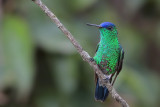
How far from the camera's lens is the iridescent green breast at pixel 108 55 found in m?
3.04

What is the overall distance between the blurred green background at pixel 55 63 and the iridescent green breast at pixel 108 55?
1.30m

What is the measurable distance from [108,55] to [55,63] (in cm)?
163

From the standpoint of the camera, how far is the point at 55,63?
4.62 m

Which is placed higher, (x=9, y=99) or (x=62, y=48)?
(x=62, y=48)

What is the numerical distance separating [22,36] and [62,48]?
0.45 metres

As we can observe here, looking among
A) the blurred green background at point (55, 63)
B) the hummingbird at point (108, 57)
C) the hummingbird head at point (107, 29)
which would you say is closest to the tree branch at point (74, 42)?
the hummingbird head at point (107, 29)

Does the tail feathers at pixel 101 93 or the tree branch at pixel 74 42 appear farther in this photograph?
the tail feathers at pixel 101 93

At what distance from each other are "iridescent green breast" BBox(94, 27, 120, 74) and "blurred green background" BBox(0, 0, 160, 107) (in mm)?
1304

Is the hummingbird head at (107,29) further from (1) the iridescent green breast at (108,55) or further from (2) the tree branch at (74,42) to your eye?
(2) the tree branch at (74,42)

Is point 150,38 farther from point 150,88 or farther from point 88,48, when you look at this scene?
point 88,48

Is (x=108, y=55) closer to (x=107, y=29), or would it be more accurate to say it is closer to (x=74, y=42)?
(x=107, y=29)

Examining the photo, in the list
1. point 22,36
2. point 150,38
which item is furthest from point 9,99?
point 150,38

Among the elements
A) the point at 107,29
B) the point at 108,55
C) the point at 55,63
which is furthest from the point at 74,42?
the point at 55,63

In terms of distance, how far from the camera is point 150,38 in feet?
19.6
